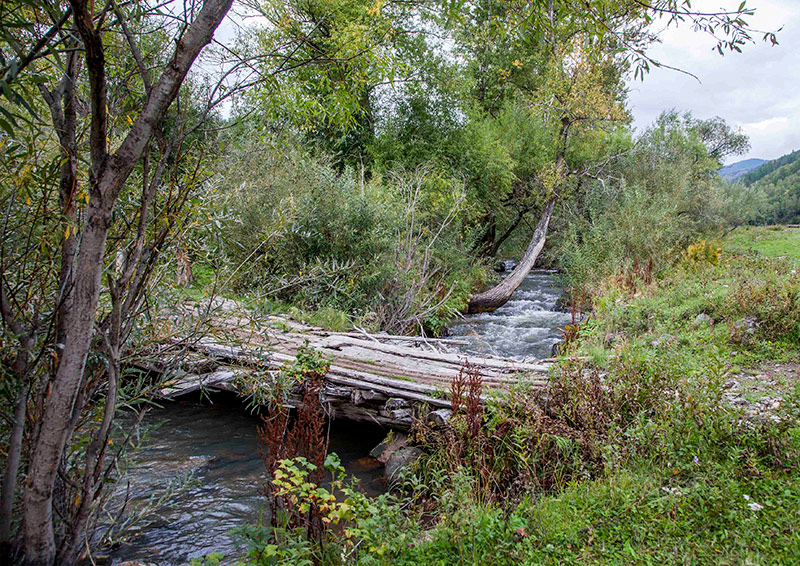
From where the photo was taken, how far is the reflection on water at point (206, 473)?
3752mm

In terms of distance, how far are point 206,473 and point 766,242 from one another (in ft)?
58.6

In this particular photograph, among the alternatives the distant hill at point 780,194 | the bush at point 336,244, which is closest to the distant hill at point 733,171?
the distant hill at point 780,194

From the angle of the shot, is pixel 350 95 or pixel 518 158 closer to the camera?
pixel 350 95

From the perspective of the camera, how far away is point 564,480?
3.72m

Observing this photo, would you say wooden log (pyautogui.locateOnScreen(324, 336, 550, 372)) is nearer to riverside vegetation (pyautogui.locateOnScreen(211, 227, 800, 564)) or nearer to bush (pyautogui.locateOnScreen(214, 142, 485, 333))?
riverside vegetation (pyautogui.locateOnScreen(211, 227, 800, 564))

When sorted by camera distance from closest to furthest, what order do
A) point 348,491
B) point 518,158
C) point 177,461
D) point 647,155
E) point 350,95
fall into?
point 348,491
point 350,95
point 177,461
point 518,158
point 647,155

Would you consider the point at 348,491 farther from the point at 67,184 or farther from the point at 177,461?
the point at 177,461

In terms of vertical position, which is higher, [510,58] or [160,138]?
[510,58]

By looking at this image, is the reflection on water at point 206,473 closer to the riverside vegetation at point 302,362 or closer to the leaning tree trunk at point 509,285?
the riverside vegetation at point 302,362

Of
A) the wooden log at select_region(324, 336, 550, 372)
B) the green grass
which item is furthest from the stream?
the green grass

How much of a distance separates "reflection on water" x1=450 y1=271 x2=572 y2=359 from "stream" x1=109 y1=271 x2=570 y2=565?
278 centimetres

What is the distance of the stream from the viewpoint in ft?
12.2

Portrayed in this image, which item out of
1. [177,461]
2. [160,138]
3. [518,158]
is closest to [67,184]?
[160,138]

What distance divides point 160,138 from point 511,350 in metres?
7.92
